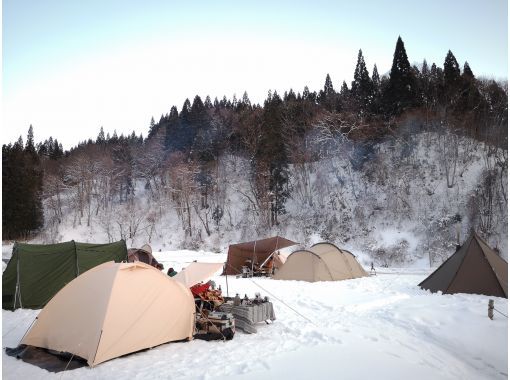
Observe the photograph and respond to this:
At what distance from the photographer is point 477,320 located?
869cm

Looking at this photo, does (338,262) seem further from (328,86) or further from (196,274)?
(328,86)

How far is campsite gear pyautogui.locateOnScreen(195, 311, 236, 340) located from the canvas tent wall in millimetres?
12124

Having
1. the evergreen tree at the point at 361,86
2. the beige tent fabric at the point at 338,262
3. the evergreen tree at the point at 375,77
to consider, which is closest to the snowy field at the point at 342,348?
the beige tent fabric at the point at 338,262

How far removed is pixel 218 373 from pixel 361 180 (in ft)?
115

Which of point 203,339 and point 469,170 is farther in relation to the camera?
point 469,170

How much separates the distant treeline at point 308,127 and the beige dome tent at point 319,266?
20.2 meters

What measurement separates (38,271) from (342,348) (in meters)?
10.2

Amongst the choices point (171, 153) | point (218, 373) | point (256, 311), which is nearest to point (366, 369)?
point (218, 373)

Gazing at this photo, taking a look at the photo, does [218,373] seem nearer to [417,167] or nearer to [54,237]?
[417,167]

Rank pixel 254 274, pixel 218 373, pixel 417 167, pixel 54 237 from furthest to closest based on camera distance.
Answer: pixel 54 237, pixel 417 167, pixel 254 274, pixel 218 373

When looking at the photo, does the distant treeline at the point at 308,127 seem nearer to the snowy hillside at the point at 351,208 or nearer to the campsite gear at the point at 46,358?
the snowy hillside at the point at 351,208

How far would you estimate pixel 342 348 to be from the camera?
701 centimetres

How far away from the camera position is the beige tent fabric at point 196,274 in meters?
9.55

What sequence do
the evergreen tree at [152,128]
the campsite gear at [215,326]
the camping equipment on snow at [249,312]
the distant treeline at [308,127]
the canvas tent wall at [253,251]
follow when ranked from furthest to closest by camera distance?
the evergreen tree at [152,128], the distant treeline at [308,127], the canvas tent wall at [253,251], the camping equipment on snow at [249,312], the campsite gear at [215,326]
